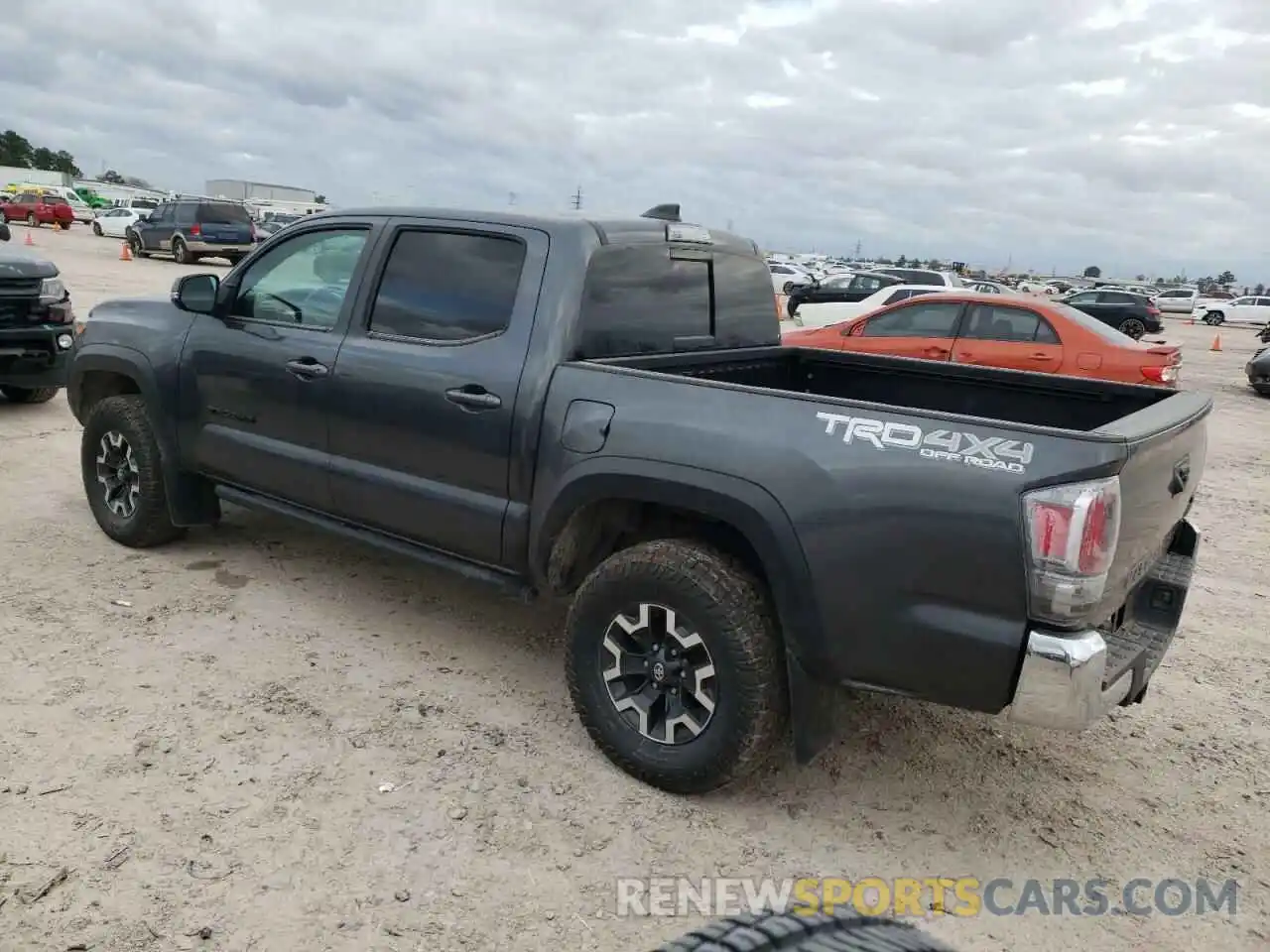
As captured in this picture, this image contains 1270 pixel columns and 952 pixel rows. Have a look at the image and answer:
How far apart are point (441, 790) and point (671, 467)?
1328 mm

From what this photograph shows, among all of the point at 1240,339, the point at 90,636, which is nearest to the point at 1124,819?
the point at 90,636

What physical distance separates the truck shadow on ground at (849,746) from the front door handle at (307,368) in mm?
1163

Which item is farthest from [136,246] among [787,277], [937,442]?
[937,442]

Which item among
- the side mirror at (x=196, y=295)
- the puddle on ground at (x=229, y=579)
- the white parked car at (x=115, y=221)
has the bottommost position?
the puddle on ground at (x=229, y=579)

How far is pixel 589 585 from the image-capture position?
337cm

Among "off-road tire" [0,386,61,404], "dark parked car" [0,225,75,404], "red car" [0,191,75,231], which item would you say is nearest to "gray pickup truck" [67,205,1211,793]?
"dark parked car" [0,225,75,404]

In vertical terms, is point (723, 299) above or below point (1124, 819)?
above

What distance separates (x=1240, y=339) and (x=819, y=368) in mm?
35901

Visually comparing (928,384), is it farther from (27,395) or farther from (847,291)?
(847,291)

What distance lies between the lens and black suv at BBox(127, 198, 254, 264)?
27.3 meters

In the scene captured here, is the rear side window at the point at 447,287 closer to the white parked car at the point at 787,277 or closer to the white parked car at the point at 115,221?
the white parked car at the point at 787,277

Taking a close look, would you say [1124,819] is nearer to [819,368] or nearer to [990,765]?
[990,765]

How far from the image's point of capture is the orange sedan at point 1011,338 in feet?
33.7

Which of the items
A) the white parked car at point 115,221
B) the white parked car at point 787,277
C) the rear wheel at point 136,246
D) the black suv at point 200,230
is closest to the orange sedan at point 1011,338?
the white parked car at point 787,277
